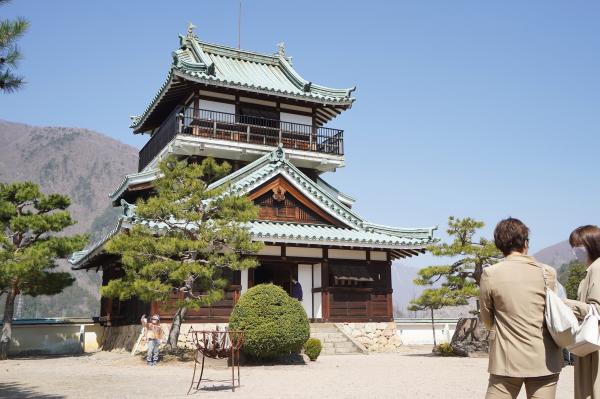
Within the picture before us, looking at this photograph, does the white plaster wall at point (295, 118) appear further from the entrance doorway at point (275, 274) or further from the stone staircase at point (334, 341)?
the stone staircase at point (334, 341)

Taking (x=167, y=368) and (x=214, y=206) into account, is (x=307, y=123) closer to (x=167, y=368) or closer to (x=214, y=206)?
(x=214, y=206)

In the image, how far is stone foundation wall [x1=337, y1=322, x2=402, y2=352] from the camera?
21.6m

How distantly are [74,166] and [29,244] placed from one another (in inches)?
6444

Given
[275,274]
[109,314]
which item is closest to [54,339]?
[109,314]

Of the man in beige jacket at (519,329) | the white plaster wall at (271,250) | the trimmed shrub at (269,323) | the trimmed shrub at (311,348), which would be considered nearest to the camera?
the man in beige jacket at (519,329)

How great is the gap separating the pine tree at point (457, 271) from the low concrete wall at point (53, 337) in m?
14.0

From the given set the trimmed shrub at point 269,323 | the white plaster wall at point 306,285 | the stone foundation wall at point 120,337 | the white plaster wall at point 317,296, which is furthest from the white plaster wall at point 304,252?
the trimmed shrub at point 269,323

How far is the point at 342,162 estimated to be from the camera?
86.5ft

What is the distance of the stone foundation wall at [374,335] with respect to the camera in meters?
21.6

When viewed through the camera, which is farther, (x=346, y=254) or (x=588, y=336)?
(x=346, y=254)

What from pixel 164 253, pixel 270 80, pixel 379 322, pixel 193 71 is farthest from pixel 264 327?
pixel 270 80

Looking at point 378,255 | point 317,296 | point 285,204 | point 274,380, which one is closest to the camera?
point 274,380

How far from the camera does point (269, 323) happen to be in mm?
14414

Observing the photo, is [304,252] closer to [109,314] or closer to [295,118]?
[295,118]
